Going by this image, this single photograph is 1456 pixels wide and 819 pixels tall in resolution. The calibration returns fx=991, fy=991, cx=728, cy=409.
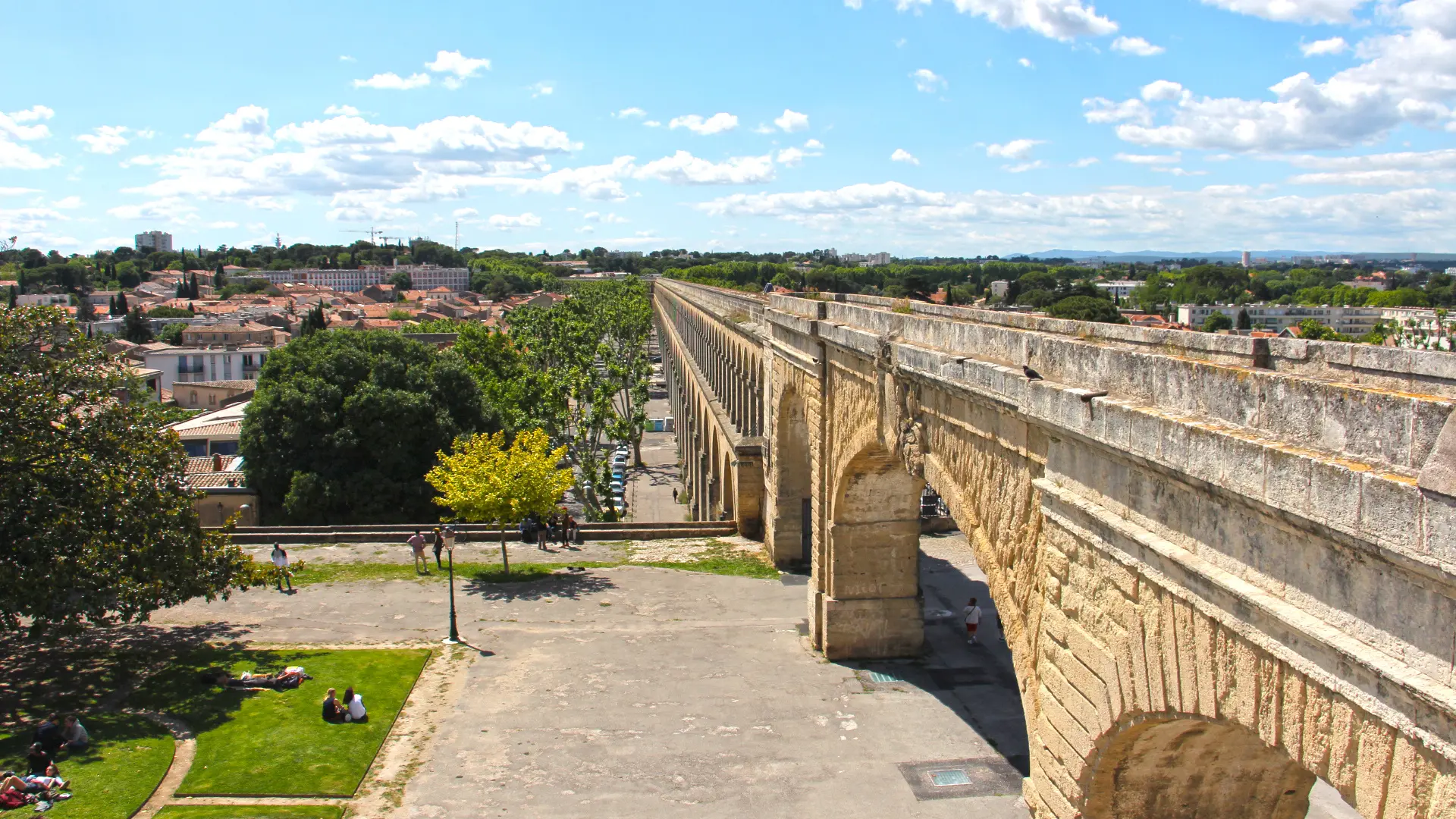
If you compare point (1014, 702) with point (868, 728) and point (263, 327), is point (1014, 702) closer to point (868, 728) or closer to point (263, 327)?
point (868, 728)

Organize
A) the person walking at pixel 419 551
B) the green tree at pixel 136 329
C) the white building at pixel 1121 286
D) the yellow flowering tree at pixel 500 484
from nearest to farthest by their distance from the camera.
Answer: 1. the yellow flowering tree at pixel 500 484
2. the person walking at pixel 419 551
3. the green tree at pixel 136 329
4. the white building at pixel 1121 286

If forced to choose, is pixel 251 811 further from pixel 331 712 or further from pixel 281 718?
pixel 281 718

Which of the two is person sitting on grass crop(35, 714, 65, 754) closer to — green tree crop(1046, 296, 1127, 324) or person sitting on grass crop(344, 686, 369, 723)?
person sitting on grass crop(344, 686, 369, 723)

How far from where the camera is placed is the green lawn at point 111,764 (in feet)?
37.6

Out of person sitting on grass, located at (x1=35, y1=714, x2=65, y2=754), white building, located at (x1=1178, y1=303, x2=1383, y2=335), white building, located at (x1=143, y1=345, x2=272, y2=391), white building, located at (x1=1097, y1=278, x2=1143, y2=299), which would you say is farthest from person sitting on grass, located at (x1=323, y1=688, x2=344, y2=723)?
white building, located at (x1=1097, y1=278, x2=1143, y2=299)

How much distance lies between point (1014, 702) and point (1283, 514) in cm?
1081

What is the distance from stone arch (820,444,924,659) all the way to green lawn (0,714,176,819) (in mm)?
9768

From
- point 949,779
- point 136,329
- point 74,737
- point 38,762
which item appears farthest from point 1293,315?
point 136,329

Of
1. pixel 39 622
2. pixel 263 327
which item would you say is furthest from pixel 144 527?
pixel 263 327

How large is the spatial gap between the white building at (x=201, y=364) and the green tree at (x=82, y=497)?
49.6 m

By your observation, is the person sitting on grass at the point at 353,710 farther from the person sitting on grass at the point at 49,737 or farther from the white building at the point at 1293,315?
the white building at the point at 1293,315

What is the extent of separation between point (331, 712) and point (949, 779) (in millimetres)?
8547

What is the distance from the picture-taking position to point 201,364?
63.3 metres

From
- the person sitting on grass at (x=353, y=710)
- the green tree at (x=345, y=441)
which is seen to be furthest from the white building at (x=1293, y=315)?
the person sitting on grass at (x=353, y=710)
